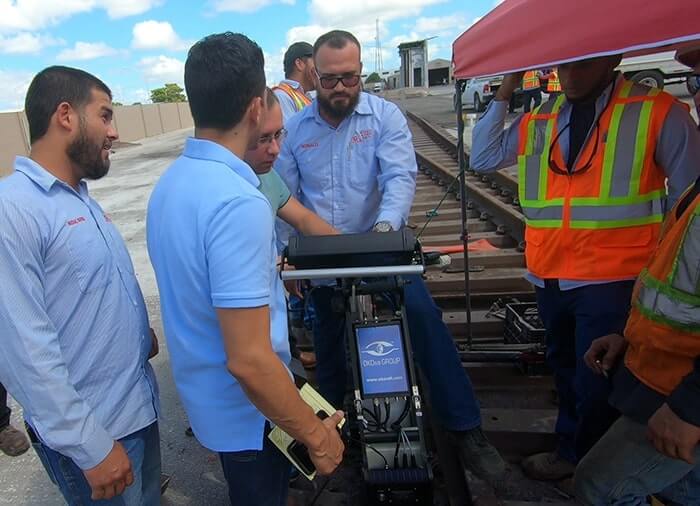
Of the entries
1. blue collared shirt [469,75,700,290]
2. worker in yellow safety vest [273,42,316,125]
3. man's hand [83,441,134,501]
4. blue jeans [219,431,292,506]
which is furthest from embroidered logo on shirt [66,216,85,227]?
worker in yellow safety vest [273,42,316,125]

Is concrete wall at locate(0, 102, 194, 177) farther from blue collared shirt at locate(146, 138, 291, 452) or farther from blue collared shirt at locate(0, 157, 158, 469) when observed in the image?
blue collared shirt at locate(146, 138, 291, 452)

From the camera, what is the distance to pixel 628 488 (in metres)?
1.99

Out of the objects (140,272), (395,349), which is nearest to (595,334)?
(395,349)

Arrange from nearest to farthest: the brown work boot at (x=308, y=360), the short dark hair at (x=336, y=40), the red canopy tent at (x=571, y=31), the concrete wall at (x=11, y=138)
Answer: the red canopy tent at (x=571, y=31) → the short dark hair at (x=336, y=40) → the brown work boot at (x=308, y=360) → the concrete wall at (x=11, y=138)

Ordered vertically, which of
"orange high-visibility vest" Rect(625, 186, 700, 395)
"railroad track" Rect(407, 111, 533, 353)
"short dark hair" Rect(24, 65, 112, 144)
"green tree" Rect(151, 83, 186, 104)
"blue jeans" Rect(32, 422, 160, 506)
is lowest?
"railroad track" Rect(407, 111, 533, 353)

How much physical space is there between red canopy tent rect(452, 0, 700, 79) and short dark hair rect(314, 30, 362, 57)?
0.66 meters

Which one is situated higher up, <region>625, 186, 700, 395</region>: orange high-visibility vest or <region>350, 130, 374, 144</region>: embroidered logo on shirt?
<region>350, 130, 374, 144</region>: embroidered logo on shirt

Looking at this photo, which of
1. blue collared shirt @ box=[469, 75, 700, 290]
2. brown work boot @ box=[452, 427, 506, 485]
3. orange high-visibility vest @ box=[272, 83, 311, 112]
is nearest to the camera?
blue collared shirt @ box=[469, 75, 700, 290]

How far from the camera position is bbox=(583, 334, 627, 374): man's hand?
7.47ft

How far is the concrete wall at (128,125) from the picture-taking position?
21.8 metres

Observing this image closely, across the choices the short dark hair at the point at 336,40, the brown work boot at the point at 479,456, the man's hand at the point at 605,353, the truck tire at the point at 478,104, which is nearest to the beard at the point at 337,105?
the short dark hair at the point at 336,40

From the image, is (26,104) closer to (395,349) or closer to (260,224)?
(260,224)

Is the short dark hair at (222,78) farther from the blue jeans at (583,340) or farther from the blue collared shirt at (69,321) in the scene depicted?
the blue jeans at (583,340)

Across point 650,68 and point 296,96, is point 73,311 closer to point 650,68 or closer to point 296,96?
point 296,96
